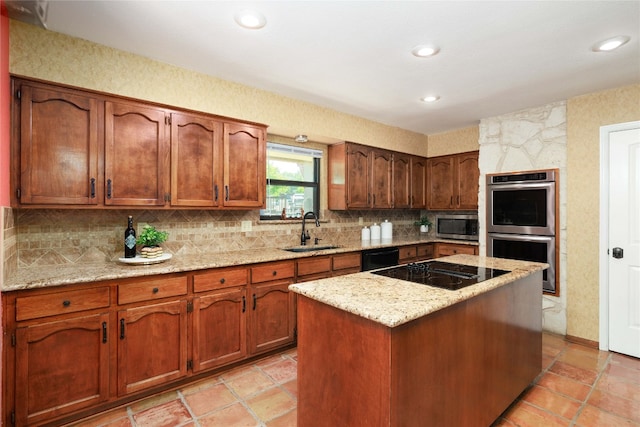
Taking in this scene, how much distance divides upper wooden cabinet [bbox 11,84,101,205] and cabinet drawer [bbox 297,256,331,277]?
1.78 m

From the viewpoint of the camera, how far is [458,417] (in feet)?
5.55

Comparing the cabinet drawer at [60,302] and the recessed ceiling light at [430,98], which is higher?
the recessed ceiling light at [430,98]

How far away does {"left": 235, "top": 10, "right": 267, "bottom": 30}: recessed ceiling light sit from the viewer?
1.95 m

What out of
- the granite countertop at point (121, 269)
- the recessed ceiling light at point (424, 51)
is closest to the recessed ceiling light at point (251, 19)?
the recessed ceiling light at point (424, 51)

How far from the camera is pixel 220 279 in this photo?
2625 millimetres

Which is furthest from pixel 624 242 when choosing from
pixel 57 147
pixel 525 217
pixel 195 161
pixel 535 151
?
pixel 57 147

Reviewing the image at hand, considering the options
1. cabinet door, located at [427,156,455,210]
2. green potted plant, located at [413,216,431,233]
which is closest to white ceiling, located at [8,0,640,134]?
cabinet door, located at [427,156,455,210]

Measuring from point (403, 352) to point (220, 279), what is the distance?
5.64 feet

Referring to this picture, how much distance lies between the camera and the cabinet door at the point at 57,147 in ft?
6.82

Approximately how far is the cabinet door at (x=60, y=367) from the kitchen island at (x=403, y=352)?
1.39 m

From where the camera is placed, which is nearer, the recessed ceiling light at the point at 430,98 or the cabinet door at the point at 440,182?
the recessed ceiling light at the point at 430,98

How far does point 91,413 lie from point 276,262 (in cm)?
165

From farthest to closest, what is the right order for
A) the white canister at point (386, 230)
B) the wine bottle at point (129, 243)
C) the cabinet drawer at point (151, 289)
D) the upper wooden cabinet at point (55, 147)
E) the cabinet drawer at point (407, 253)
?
the white canister at point (386, 230)
the cabinet drawer at point (407, 253)
the wine bottle at point (129, 243)
the cabinet drawer at point (151, 289)
the upper wooden cabinet at point (55, 147)

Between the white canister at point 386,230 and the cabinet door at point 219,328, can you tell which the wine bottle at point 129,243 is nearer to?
the cabinet door at point 219,328
